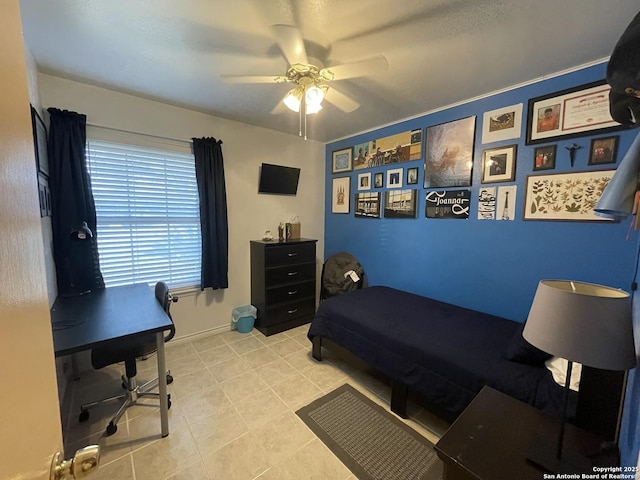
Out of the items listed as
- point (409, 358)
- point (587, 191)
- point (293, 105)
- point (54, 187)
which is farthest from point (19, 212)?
point (587, 191)

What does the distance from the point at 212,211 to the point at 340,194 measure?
177 cm

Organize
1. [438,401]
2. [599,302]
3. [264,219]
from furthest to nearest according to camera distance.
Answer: [264,219], [438,401], [599,302]

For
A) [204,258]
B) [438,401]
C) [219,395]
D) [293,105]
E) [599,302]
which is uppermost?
[293,105]

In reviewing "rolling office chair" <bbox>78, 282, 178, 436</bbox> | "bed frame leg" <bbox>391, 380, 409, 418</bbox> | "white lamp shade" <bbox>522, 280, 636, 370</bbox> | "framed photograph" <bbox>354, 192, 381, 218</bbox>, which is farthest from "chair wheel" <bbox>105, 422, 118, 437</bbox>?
"framed photograph" <bbox>354, 192, 381, 218</bbox>

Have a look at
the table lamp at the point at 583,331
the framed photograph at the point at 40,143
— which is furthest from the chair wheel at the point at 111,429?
the table lamp at the point at 583,331

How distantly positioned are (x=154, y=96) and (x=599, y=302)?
132 inches

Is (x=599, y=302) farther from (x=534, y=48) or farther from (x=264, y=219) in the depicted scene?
(x=264, y=219)

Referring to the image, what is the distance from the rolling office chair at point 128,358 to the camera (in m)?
1.76

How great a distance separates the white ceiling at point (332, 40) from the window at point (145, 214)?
2.11ft

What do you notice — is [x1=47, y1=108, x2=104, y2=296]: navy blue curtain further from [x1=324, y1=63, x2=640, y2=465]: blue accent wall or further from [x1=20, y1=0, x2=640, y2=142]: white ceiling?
Answer: [x1=324, y1=63, x2=640, y2=465]: blue accent wall

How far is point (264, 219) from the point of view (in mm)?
3502

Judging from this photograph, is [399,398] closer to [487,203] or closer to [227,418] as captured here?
[227,418]

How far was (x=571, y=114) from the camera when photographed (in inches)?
77.2

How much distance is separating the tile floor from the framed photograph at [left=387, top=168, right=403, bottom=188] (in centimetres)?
197
